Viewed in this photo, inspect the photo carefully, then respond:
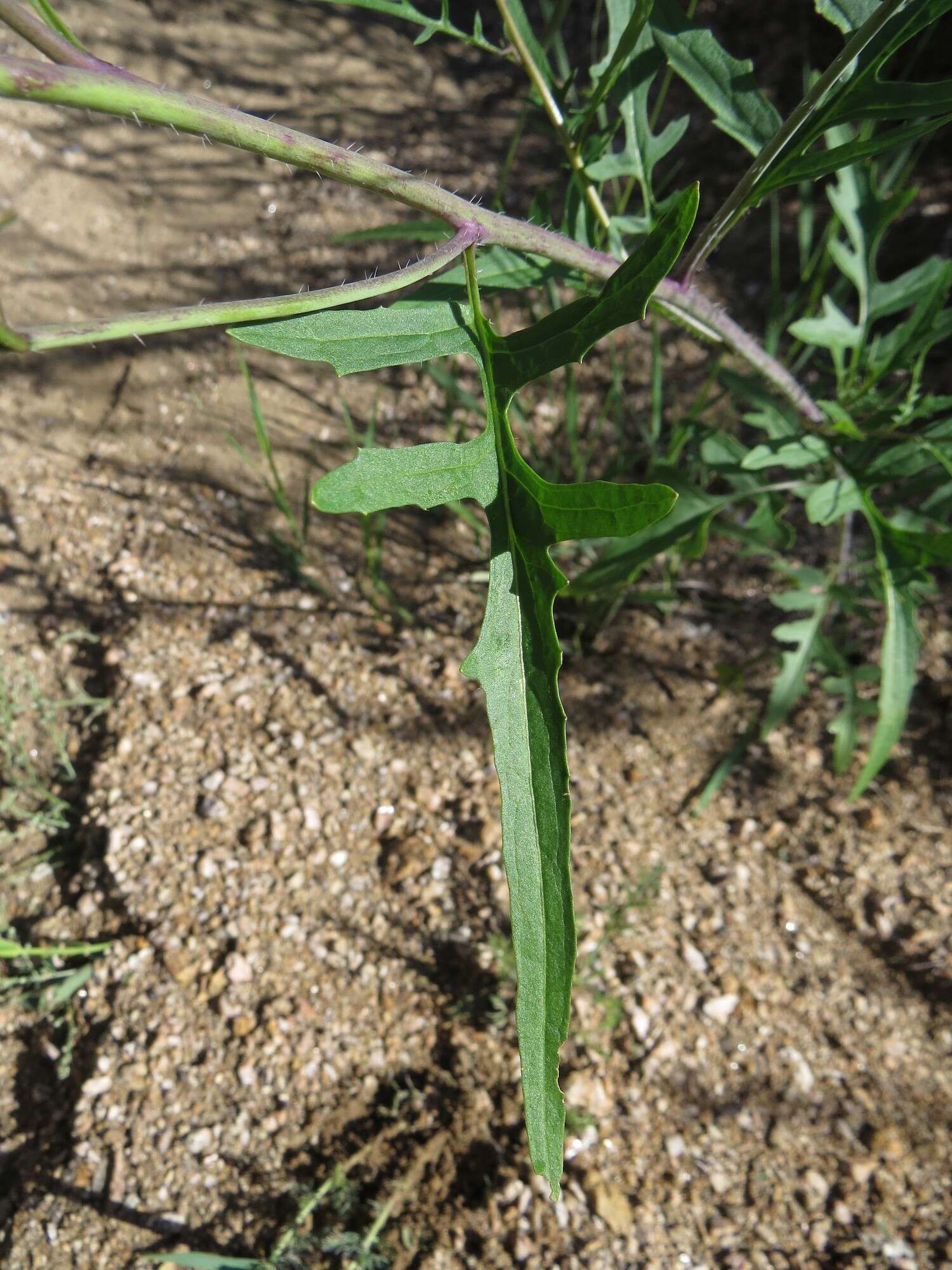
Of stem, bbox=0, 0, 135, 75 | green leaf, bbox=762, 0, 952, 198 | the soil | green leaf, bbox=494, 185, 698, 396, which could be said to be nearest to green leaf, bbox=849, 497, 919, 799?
the soil

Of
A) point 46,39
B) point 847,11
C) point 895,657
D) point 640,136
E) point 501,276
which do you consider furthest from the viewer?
point 895,657

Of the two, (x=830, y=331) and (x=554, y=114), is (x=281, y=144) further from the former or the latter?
(x=830, y=331)

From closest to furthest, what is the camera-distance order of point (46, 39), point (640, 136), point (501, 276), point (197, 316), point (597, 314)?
point (46, 39) → point (197, 316) → point (597, 314) → point (501, 276) → point (640, 136)

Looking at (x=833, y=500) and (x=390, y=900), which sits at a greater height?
(x=833, y=500)

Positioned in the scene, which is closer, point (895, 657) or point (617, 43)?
point (617, 43)

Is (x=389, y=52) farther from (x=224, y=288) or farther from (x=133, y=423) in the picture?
(x=133, y=423)

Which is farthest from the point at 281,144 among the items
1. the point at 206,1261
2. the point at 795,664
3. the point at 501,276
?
the point at 206,1261

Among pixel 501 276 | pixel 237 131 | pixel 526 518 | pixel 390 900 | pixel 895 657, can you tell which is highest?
pixel 501 276

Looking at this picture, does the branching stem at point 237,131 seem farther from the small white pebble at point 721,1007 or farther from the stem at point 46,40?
the small white pebble at point 721,1007
